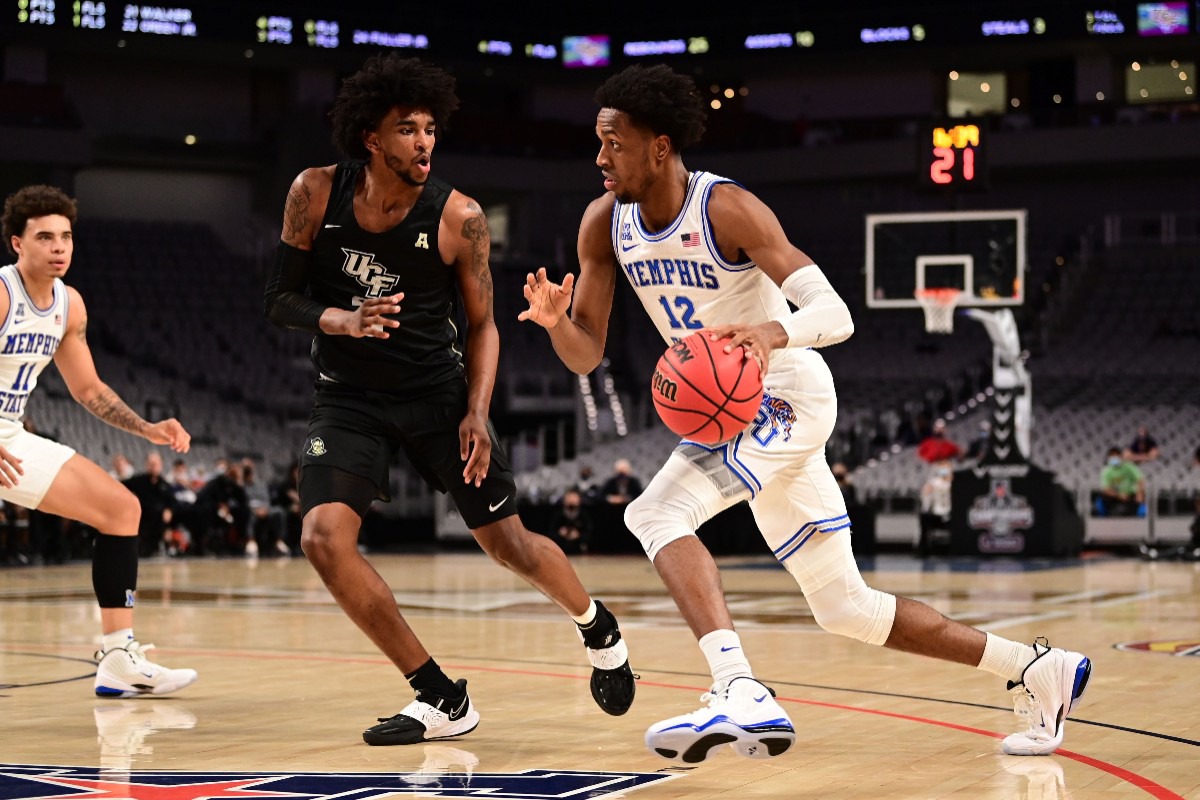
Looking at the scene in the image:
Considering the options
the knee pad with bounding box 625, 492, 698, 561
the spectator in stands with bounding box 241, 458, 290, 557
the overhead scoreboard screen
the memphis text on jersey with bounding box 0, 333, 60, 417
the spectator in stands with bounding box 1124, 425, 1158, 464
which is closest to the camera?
the knee pad with bounding box 625, 492, 698, 561

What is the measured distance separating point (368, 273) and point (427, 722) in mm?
1585

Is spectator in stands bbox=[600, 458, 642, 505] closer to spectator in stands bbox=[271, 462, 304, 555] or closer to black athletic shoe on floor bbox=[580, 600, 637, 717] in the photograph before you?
spectator in stands bbox=[271, 462, 304, 555]

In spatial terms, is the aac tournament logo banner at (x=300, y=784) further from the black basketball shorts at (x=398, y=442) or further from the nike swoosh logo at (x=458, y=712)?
the black basketball shorts at (x=398, y=442)

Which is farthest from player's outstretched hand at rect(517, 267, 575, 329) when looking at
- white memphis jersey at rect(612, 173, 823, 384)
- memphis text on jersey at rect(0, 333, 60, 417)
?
memphis text on jersey at rect(0, 333, 60, 417)

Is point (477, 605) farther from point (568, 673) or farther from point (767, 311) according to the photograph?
point (767, 311)

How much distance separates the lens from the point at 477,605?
40.0 feet

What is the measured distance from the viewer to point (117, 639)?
6.69 meters

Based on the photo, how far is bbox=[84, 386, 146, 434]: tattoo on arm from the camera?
6.82 metres

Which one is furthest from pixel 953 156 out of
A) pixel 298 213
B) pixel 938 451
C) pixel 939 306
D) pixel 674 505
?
pixel 674 505

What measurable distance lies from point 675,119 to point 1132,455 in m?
17.6

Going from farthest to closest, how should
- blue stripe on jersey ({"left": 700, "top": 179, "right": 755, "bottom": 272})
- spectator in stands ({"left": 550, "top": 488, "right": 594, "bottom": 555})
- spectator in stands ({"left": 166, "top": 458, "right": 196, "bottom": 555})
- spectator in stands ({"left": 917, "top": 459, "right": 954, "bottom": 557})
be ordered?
1. spectator in stands ({"left": 550, "top": 488, "right": 594, "bottom": 555})
2. spectator in stands ({"left": 917, "top": 459, "right": 954, "bottom": 557})
3. spectator in stands ({"left": 166, "top": 458, "right": 196, "bottom": 555})
4. blue stripe on jersey ({"left": 700, "top": 179, "right": 755, "bottom": 272})

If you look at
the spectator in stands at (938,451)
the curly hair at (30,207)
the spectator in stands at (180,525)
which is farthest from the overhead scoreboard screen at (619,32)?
the curly hair at (30,207)

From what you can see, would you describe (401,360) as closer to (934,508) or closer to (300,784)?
(300,784)

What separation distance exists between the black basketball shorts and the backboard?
13100 millimetres
